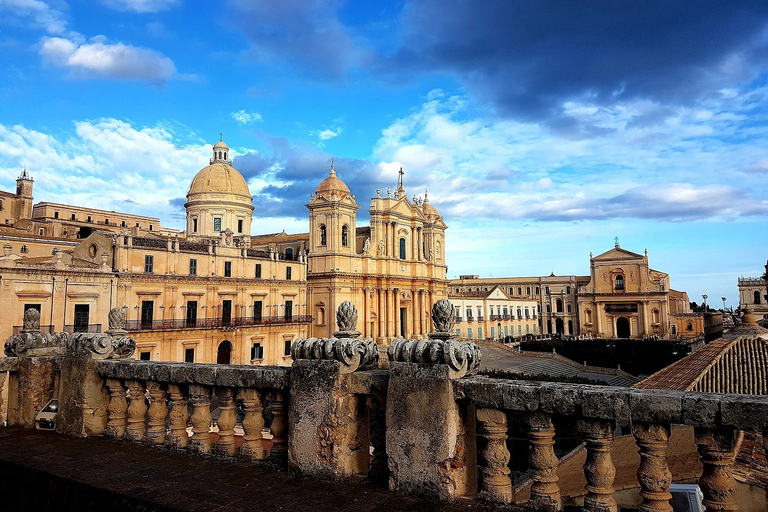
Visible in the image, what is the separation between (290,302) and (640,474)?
1541 inches

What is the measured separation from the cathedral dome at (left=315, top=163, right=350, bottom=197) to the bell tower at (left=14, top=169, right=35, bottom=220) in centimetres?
3432

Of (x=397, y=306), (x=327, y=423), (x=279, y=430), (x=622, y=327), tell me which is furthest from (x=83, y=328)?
(x=622, y=327)

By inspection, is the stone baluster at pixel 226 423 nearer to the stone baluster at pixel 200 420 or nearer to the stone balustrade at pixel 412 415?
the stone balustrade at pixel 412 415

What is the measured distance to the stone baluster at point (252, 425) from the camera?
5293 millimetres

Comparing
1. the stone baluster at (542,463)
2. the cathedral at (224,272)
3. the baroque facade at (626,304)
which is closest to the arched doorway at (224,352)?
the cathedral at (224,272)

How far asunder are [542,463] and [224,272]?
114 ft

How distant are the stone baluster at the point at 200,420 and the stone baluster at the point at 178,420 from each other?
6.9 inches

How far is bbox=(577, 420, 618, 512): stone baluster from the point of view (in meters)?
3.68

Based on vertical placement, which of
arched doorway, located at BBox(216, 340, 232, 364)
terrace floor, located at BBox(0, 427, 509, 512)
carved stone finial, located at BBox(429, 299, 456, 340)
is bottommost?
arched doorway, located at BBox(216, 340, 232, 364)

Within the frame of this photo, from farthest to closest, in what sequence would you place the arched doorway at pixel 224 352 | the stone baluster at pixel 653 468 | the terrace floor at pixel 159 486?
the arched doorway at pixel 224 352 → the terrace floor at pixel 159 486 → the stone baluster at pixel 653 468

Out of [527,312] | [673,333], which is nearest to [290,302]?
[527,312]

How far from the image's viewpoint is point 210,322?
115 ft

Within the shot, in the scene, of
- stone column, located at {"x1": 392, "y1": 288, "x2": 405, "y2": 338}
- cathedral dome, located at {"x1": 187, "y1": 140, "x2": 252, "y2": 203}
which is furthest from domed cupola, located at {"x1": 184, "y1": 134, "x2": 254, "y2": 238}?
stone column, located at {"x1": 392, "y1": 288, "x2": 405, "y2": 338}

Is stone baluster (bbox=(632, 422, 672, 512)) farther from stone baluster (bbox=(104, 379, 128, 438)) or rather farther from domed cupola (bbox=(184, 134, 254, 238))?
domed cupola (bbox=(184, 134, 254, 238))
